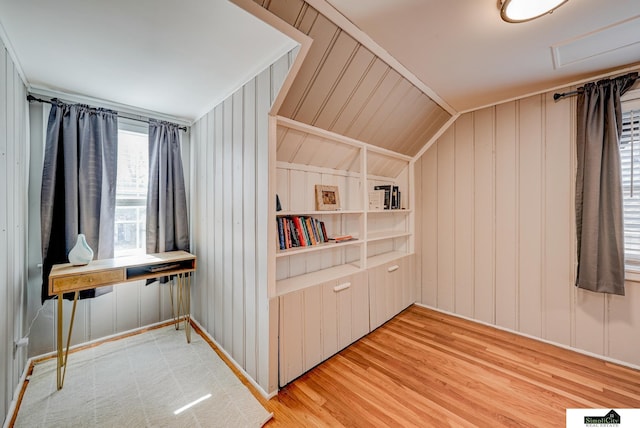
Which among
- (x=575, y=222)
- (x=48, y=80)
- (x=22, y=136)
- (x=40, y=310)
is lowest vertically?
(x=40, y=310)

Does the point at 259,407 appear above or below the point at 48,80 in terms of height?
below

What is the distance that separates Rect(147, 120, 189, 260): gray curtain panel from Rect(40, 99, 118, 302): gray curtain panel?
0.30 m

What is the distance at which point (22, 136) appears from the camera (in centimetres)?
184

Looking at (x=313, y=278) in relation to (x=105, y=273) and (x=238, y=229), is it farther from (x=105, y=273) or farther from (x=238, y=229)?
(x=105, y=273)

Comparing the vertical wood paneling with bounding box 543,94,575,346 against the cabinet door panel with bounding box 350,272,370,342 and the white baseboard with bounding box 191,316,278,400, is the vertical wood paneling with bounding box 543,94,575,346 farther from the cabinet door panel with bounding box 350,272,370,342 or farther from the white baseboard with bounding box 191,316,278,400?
the white baseboard with bounding box 191,316,278,400

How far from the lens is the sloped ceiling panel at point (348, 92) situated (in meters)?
1.44

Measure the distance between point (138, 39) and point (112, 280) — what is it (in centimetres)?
168

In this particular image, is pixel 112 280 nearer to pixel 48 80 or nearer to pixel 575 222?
pixel 48 80

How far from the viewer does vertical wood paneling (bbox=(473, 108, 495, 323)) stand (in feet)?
8.63

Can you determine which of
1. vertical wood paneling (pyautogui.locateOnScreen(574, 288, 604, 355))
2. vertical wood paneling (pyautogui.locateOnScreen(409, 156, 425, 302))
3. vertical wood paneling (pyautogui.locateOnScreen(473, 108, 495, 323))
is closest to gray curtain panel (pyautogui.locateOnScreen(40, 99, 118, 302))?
vertical wood paneling (pyautogui.locateOnScreen(409, 156, 425, 302))

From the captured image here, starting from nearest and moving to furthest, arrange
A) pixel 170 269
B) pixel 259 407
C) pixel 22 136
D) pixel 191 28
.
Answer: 1. pixel 191 28
2. pixel 259 407
3. pixel 22 136
4. pixel 170 269

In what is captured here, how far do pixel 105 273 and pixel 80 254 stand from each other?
0.25 meters

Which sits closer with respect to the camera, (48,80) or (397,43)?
(397,43)

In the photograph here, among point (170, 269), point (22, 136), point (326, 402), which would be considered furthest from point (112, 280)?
point (326, 402)
